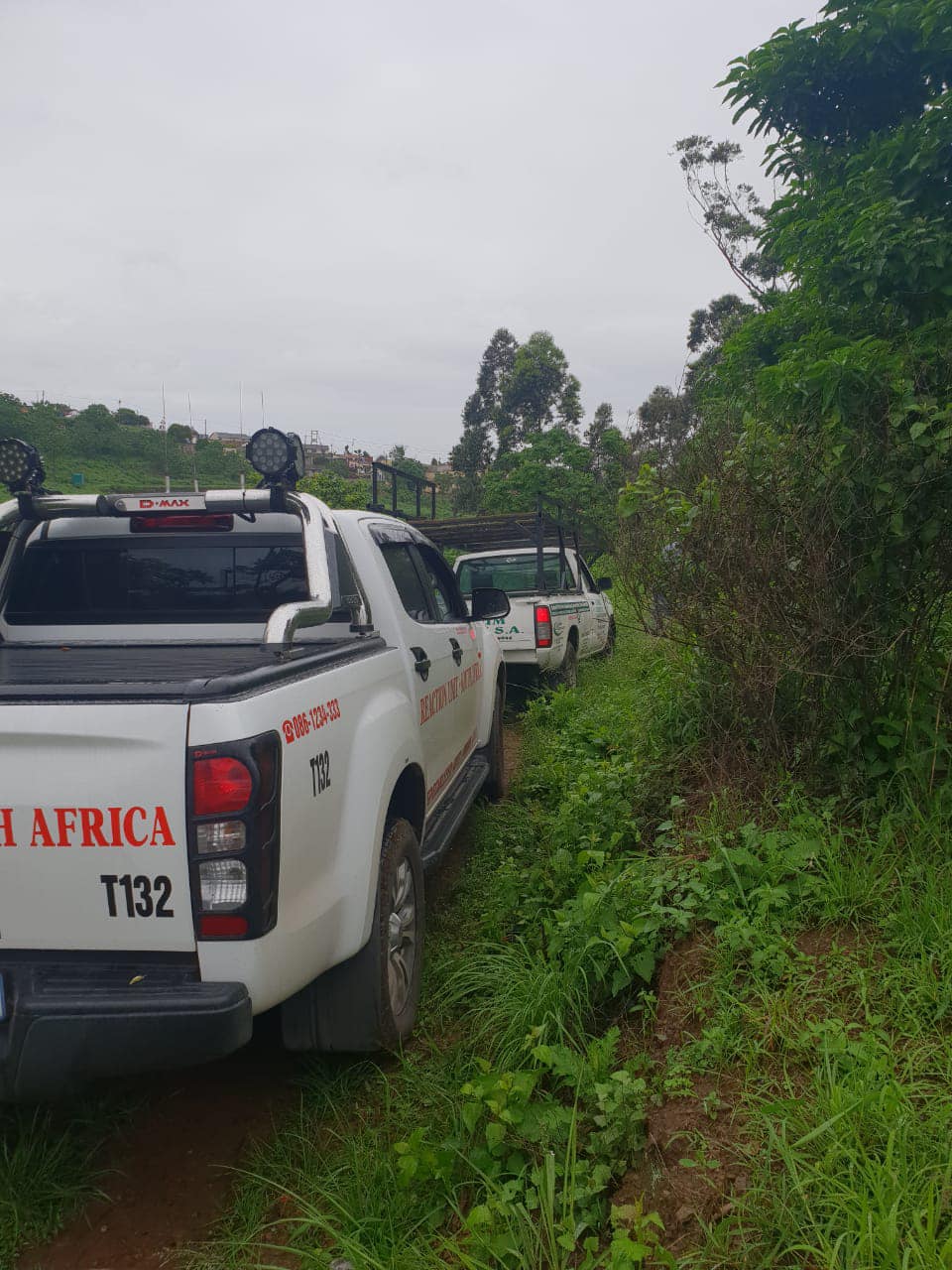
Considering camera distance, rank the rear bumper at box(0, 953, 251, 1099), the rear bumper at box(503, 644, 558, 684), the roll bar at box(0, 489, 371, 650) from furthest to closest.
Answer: the rear bumper at box(503, 644, 558, 684) → the roll bar at box(0, 489, 371, 650) → the rear bumper at box(0, 953, 251, 1099)

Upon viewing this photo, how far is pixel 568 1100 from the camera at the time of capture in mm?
2639

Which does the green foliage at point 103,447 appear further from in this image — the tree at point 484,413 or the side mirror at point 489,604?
the side mirror at point 489,604

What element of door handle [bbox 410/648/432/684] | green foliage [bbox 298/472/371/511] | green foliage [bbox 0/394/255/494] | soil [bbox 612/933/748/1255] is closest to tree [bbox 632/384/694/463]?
door handle [bbox 410/648/432/684]

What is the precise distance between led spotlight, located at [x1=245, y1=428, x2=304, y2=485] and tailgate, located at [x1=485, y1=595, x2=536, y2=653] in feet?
15.8

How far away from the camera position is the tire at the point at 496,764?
5.64 meters

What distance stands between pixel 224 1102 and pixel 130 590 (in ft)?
6.47

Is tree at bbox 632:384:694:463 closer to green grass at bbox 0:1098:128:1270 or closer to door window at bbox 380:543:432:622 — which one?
door window at bbox 380:543:432:622

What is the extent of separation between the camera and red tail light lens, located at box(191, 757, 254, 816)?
1.98 m

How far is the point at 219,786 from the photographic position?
6.50ft

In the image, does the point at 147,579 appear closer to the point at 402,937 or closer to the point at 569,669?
the point at 402,937

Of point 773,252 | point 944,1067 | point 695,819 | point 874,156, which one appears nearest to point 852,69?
point 874,156

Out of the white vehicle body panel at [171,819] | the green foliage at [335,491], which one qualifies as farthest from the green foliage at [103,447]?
the white vehicle body panel at [171,819]

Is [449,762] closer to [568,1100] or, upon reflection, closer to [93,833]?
[568,1100]

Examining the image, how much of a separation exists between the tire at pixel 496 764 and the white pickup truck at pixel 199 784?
1.83 metres
